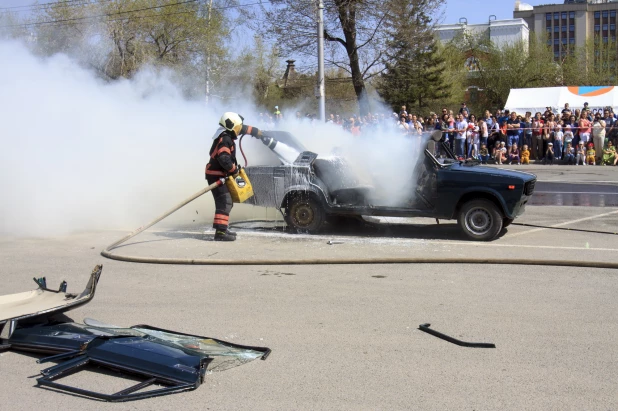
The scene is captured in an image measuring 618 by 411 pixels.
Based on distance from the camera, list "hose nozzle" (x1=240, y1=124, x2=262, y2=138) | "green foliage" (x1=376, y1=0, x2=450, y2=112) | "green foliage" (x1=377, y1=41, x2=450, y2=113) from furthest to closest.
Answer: "green foliage" (x1=377, y1=41, x2=450, y2=113) → "green foliage" (x1=376, y1=0, x2=450, y2=112) → "hose nozzle" (x1=240, y1=124, x2=262, y2=138)

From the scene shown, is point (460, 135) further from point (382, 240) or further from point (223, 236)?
point (223, 236)

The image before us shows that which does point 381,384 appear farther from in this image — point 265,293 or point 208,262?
point 208,262

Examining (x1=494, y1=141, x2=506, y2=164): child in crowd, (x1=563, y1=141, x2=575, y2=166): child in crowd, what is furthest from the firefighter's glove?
(x1=563, y1=141, x2=575, y2=166): child in crowd

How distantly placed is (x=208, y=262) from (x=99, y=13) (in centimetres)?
2368

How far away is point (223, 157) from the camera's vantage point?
1035 cm

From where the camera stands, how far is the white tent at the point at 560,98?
27736 mm

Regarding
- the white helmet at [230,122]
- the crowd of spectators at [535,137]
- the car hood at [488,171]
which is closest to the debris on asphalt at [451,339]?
the car hood at [488,171]

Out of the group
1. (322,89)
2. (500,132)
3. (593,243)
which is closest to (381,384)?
(593,243)

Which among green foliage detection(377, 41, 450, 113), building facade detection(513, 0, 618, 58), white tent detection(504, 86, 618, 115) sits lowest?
white tent detection(504, 86, 618, 115)

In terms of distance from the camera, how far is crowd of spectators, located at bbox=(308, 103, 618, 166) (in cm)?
2262

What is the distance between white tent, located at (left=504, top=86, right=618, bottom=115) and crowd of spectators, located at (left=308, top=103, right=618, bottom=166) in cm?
443

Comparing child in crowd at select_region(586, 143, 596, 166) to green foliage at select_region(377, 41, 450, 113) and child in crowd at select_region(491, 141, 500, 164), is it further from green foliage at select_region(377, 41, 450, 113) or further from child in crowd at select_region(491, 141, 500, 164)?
green foliage at select_region(377, 41, 450, 113)

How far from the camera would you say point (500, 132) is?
2386cm

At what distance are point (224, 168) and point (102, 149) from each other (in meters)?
3.34
